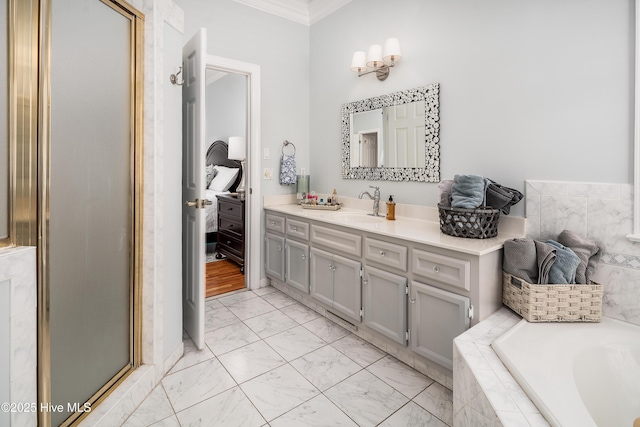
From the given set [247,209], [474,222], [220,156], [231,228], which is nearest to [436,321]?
[474,222]

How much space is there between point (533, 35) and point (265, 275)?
2.90 m

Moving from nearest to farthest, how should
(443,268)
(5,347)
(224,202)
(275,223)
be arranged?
1. (5,347)
2. (443,268)
3. (275,223)
4. (224,202)

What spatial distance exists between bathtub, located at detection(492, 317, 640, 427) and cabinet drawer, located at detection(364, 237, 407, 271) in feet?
2.20

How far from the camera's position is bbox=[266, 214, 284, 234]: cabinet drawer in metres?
3.18

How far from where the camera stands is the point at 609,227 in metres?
1.69

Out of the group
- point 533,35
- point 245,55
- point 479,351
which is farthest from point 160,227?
point 533,35

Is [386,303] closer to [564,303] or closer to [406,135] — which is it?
[564,303]

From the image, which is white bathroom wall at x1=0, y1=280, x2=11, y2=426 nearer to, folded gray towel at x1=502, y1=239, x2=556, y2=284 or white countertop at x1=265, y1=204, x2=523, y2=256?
white countertop at x1=265, y1=204, x2=523, y2=256

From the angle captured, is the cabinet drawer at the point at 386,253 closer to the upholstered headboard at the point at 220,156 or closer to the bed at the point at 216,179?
the bed at the point at 216,179

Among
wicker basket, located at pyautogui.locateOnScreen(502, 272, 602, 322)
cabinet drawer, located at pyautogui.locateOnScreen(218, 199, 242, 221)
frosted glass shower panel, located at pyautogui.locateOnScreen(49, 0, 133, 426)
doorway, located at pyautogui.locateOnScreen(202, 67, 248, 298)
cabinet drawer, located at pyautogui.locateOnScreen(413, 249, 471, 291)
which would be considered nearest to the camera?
frosted glass shower panel, located at pyautogui.locateOnScreen(49, 0, 133, 426)

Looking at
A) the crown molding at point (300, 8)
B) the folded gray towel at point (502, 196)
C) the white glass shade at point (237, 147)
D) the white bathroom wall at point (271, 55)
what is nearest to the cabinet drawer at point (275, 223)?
the white bathroom wall at point (271, 55)

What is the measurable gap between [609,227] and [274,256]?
98.7 inches

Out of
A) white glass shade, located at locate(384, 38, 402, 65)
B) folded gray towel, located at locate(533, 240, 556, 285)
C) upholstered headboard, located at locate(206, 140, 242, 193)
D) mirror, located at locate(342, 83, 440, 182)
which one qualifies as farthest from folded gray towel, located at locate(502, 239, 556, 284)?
upholstered headboard, located at locate(206, 140, 242, 193)

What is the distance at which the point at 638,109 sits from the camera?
1.58 metres
